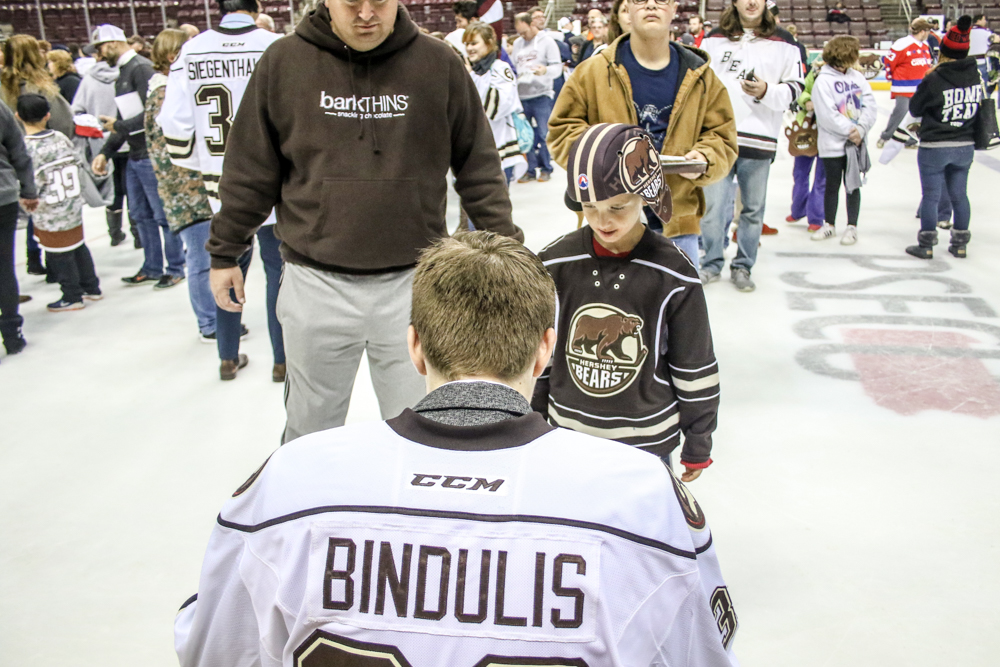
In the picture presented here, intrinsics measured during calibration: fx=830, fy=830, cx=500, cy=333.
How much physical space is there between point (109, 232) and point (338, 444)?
19.5 feet

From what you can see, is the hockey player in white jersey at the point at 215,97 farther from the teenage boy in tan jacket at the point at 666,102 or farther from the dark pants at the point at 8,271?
the teenage boy in tan jacket at the point at 666,102

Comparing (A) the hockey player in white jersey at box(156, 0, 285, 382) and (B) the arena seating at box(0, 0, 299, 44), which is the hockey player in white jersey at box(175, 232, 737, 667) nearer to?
(A) the hockey player in white jersey at box(156, 0, 285, 382)

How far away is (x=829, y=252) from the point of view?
5.48 m

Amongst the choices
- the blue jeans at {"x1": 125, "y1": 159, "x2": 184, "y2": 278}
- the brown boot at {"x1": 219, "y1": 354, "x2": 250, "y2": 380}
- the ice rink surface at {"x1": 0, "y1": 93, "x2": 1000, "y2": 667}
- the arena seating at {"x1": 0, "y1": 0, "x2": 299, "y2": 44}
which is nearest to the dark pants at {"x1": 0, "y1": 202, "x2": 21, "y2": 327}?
the ice rink surface at {"x1": 0, "y1": 93, "x2": 1000, "y2": 667}

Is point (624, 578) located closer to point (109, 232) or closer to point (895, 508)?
point (895, 508)

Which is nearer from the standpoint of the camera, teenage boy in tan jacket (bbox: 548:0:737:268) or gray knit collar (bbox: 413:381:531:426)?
gray knit collar (bbox: 413:381:531:426)

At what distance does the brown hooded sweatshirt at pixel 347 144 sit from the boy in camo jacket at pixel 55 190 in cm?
280

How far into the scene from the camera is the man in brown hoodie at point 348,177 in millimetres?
1950

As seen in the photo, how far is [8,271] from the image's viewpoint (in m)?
4.02

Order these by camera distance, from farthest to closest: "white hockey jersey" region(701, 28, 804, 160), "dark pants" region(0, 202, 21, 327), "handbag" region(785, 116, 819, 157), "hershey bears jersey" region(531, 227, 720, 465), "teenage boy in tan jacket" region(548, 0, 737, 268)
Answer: "handbag" region(785, 116, 819, 157), "white hockey jersey" region(701, 28, 804, 160), "dark pants" region(0, 202, 21, 327), "teenage boy in tan jacket" region(548, 0, 737, 268), "hershey bears jersey" region(531, 227, 720, 465)

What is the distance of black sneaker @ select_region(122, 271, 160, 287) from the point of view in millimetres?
5129

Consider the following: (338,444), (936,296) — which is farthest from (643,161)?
(936,296)

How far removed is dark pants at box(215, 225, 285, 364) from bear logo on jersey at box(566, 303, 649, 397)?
4.95 ft

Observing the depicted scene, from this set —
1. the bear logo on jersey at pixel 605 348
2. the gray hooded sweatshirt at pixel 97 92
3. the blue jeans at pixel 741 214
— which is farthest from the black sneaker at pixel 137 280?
the bear logo on jersey at pixel 605 348
